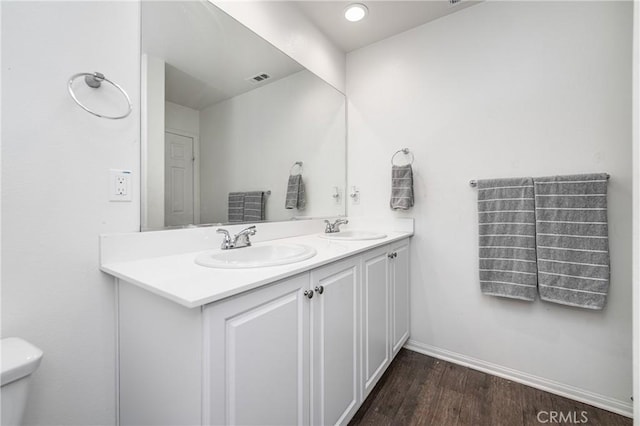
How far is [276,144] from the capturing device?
1.75m

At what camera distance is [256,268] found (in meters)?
0.90

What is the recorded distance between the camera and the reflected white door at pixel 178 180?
46.6 inches

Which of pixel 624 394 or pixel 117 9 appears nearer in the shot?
pixel 117 9

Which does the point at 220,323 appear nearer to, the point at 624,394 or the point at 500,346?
the point at 500,346

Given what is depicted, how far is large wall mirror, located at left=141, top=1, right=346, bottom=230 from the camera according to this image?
1.14 m

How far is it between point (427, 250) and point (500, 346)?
28.4 inches

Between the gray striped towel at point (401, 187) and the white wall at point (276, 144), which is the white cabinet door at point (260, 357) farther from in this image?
the gray striped towel at point (401, 187)

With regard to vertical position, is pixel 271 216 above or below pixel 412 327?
above

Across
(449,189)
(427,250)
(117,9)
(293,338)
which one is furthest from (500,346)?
(117,9)

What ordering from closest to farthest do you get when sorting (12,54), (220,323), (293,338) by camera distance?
(220,323) < (12,54) < (293,338)

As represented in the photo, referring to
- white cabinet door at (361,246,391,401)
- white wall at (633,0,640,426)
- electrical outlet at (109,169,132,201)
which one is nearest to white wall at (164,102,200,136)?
electrical outlet at (109,169,132,201)

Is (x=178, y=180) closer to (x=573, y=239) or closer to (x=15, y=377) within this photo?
(x=15, y=377)
